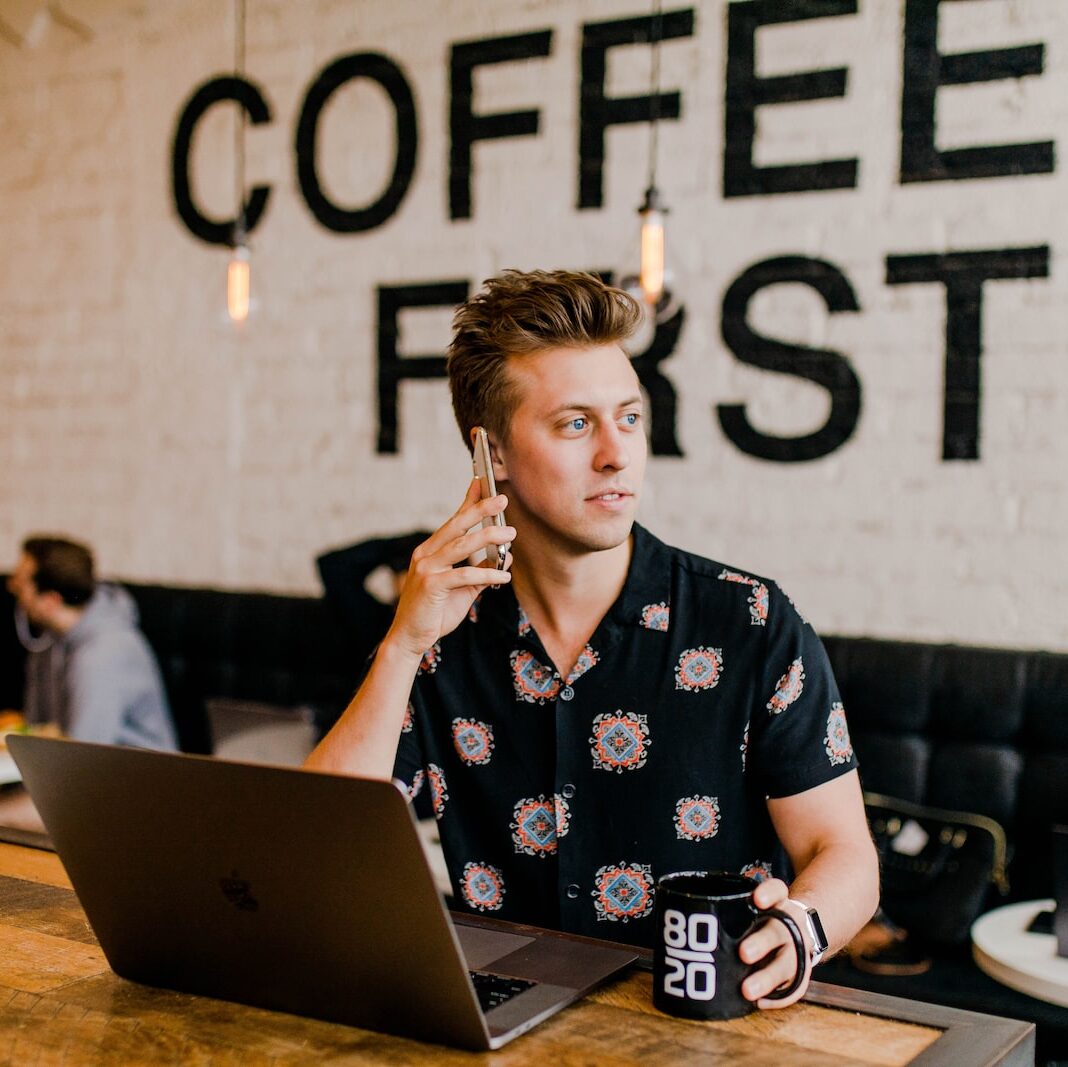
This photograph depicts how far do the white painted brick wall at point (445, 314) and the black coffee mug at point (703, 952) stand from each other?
82.3 inches

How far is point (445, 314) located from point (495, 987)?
2.78 metres

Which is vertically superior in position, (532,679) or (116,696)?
(532,679)

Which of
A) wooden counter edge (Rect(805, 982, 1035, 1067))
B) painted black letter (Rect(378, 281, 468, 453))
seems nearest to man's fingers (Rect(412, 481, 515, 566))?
wooden counter edge (Rect(805, 982, 1035, 1067))

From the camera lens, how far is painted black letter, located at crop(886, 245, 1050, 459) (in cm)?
293

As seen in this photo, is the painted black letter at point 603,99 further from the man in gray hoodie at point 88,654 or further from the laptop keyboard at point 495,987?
the laptop keyboard at point 495,987

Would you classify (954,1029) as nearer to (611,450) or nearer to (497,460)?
(611,450)

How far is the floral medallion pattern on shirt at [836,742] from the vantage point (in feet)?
4.97

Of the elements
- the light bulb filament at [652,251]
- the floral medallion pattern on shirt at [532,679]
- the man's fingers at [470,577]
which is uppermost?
the light bulb filament at [652,251]

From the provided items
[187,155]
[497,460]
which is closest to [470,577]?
[497,460]

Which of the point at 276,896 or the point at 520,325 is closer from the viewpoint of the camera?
the point at 276,896

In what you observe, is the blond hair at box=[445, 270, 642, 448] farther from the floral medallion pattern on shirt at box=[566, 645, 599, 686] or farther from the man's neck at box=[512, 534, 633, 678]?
the floral medallion pattern on shirt at box=[566, 645, 599, 686]

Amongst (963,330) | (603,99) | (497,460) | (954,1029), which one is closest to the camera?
(954,1029)

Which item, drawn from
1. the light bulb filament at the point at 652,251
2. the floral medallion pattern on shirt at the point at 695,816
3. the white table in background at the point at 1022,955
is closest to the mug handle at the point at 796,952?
the floral medallion pattern on shirt at the point at 695,816

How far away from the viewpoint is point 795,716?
1.55 meters
